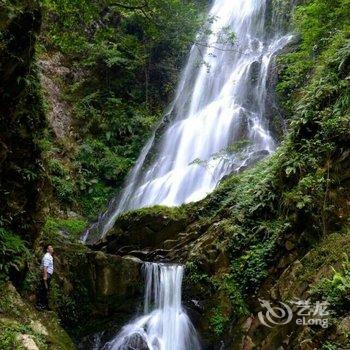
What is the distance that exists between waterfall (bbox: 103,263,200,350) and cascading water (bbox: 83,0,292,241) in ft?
15.0

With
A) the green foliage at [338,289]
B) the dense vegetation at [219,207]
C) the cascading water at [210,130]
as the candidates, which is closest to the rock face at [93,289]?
the dense vegetation at [219,207]

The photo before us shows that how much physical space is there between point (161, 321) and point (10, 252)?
3711 mm

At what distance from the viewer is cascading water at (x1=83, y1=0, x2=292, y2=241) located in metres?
15.1

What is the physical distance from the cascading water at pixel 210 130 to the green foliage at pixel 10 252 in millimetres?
7134

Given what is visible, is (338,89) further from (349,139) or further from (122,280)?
(122,280)

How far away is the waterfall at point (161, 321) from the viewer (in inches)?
358

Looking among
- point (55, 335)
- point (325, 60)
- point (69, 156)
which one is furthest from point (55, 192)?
point (325, 60)

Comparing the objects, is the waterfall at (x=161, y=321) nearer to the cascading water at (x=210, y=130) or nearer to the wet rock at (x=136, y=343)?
the wet rock at (x=136, y=343)

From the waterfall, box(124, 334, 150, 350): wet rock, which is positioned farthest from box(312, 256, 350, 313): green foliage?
box(124, 334, 150, 350): wet rock

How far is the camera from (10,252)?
803 cm

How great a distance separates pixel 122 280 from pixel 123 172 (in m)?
10.6

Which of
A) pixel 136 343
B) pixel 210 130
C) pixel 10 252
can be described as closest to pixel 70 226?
pixel 210 130

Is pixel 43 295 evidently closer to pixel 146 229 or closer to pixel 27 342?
pixel 27 342

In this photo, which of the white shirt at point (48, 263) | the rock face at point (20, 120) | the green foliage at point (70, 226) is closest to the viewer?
the rock face at point (20, 120)
